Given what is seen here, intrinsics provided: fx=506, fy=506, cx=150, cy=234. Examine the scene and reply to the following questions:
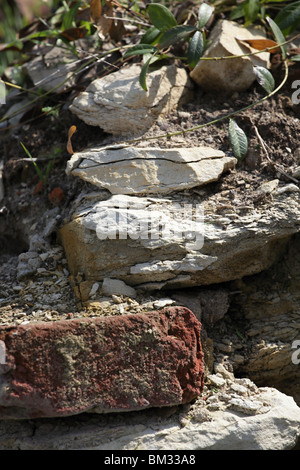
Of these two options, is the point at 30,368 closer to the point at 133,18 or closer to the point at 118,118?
the point at 118,118

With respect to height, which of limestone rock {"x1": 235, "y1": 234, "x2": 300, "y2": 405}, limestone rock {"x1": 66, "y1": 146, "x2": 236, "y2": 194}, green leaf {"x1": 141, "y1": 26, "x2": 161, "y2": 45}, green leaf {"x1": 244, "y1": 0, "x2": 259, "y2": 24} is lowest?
limestone rock {"x1": 235, "y1": 234, "x2": 300, "y2": 405}

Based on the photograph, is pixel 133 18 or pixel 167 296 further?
pixel 133 18

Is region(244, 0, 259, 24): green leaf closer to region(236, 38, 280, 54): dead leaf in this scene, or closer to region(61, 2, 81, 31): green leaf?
region(236, 38, 280, 54): dead leaf

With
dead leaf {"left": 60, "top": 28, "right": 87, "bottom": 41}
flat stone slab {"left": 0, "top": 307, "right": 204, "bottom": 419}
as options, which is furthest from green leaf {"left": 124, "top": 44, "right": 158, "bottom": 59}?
flat stone slab {"left": 0, "top": 307, "right": 204, "bottom": 419}

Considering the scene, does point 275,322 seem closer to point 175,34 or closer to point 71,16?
point 175,34

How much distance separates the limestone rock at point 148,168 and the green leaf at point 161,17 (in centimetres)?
58

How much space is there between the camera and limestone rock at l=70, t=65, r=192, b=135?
→ 7.15 feet

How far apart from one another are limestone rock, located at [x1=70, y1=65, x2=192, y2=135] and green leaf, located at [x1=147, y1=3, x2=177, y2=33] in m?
0.18

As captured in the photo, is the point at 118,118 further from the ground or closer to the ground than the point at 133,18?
closer to the ground

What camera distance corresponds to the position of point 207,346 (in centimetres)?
183

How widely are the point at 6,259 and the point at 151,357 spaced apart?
92 cm

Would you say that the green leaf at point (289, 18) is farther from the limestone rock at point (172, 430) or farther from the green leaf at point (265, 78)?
the limestone rock at point (172, 430)

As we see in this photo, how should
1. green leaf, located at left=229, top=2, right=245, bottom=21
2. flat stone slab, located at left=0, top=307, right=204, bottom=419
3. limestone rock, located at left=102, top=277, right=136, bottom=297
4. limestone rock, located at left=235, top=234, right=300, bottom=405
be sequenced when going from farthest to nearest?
green leaf, located at left=229, top=2, right=245, bottom=21, limestone rock, located at left=235, top=234, right=300, bottom=405, limestone rock, located at left=102, top=277, right=136, bottom=297, flat stone slab, located at left=0, top=307, right=204, bottom=419

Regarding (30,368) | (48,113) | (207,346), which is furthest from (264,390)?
(48,113)
